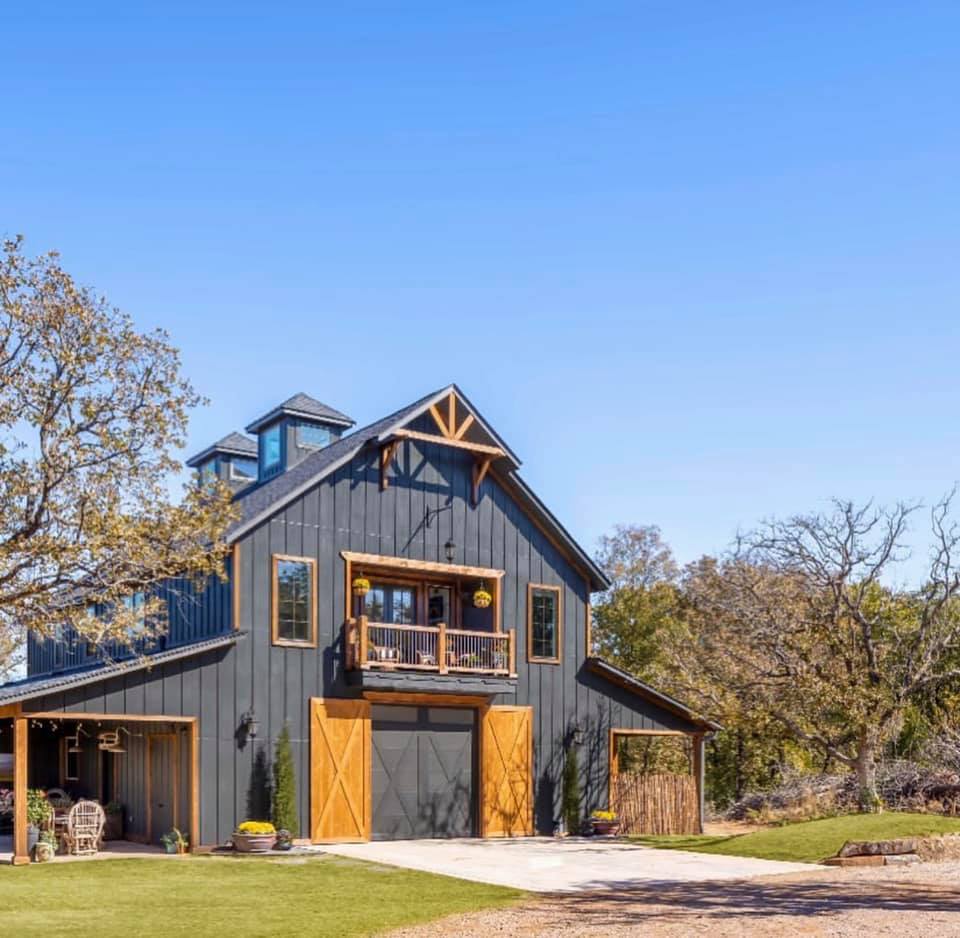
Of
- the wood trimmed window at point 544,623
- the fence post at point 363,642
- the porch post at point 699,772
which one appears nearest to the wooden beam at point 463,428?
the wood trimmed window at point 544,623

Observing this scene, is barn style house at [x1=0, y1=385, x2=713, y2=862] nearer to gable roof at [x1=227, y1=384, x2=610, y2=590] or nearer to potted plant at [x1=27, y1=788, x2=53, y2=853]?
gable roof at [x1=227, y1=384, x2=610, y2=590]

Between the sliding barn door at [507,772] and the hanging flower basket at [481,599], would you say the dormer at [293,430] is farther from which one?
the sliding barn door at [507,772]

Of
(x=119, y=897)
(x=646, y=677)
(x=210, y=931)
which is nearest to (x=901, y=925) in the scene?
(x=210, y=931)

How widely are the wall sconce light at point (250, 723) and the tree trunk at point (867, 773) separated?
12.0 metres

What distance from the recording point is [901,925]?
1298cm

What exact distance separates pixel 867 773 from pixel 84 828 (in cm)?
1519

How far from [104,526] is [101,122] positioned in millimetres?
4813

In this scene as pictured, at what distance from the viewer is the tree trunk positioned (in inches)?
1017

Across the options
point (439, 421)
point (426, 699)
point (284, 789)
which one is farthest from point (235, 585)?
point (439, 421)

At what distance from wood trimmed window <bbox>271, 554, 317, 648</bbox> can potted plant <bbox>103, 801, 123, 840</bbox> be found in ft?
16.3

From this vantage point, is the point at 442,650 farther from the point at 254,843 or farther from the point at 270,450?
the point at 270,450

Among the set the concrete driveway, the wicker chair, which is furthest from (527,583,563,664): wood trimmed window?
the wicker chair

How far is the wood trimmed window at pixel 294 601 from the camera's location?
24.0 m

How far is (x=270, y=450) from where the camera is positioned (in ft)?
95.2
